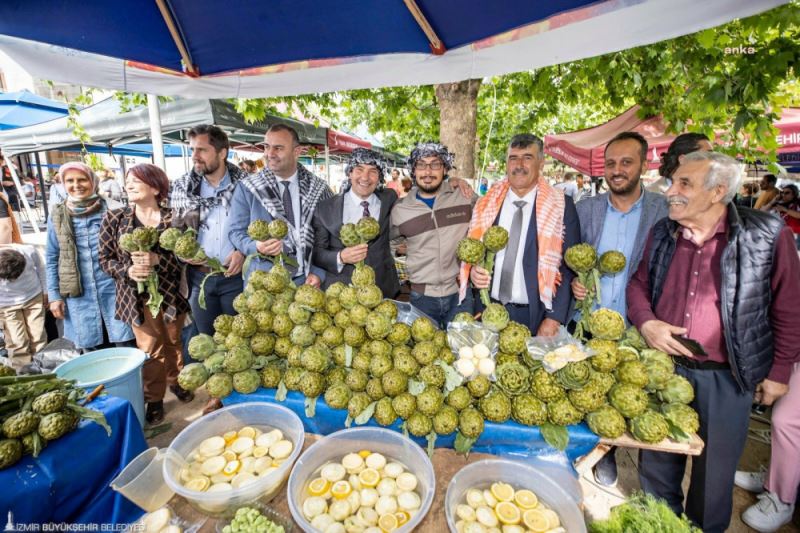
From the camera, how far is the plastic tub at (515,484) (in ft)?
5.02

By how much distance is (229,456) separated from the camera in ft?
6.03

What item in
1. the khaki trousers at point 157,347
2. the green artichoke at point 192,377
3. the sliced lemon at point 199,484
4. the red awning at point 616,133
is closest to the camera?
the sliced lemon at point 199,484

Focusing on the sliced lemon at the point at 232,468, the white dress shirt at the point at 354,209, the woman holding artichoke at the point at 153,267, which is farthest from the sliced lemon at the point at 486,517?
the woman holding artichoke at the point at 153,267

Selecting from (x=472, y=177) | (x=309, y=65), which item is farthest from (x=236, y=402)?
(x=472, y=177)

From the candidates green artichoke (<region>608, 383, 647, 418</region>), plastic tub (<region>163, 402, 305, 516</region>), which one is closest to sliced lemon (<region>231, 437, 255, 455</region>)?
plastic tub (<region>163, 402, 305, 516</region>)

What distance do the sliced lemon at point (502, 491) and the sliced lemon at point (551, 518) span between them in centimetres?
14

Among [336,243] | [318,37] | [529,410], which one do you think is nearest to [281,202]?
[336,243]

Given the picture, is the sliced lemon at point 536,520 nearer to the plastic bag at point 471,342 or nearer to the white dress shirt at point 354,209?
the plastic bag at point 471,342

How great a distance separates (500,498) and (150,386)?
3903mm

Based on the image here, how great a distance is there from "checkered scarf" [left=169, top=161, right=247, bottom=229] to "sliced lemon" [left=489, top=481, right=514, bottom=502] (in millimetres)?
3384

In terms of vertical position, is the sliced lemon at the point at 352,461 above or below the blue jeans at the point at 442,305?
below

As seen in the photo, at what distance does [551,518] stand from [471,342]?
875mm

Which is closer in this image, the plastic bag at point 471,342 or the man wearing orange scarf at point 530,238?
the plastic bag at point 471,342

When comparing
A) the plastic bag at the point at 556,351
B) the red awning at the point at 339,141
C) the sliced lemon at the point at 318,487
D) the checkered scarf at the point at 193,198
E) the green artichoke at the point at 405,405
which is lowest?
the sliced lemon at the point at 318,487
